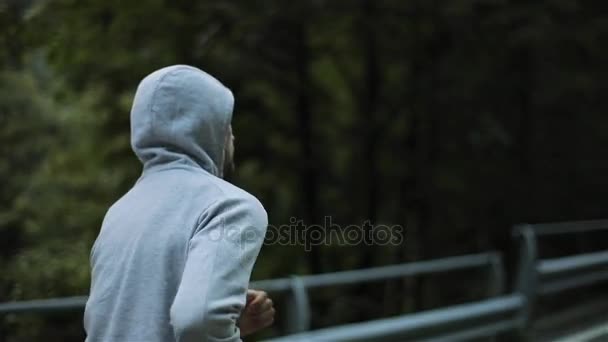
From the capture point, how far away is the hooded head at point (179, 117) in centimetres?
213

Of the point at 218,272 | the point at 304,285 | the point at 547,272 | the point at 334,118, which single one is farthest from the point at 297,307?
the point at 334,118

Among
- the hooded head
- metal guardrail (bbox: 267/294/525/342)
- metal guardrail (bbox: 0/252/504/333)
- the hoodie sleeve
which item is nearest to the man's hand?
the hoodie sleeve

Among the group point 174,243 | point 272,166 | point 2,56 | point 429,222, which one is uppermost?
point 2,56

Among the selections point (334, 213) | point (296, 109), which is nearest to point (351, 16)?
point (296, 109)

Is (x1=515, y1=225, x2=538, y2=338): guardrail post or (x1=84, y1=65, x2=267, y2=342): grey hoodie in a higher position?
(x1=84, y1=65, x2=267, y2=342): grey hoodie

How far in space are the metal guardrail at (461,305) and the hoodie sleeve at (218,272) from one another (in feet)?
5.76

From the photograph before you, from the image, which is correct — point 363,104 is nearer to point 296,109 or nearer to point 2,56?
point 296,109

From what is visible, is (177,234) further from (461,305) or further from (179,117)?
(461,305)

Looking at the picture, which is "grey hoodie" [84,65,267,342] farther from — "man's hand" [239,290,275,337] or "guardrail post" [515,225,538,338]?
"guardrail post" [515,225,538,338]

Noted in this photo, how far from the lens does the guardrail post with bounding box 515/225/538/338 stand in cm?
723

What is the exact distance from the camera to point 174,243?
2.01 metres

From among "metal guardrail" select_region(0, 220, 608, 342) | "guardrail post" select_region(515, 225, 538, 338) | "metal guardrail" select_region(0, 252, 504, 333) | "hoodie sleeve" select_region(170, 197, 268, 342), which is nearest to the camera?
"hoodie sleeve" select_region(170, 197, 268, 342)

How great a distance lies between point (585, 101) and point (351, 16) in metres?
4.04

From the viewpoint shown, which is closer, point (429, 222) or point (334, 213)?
point (334, 213)
